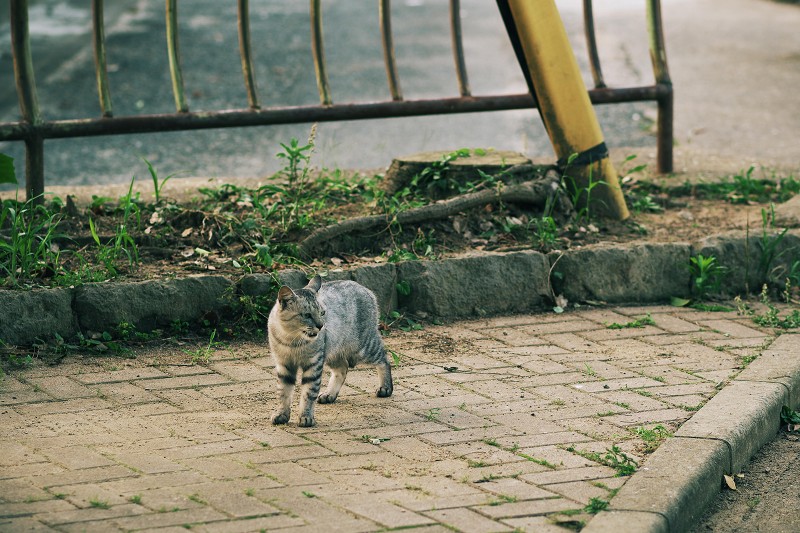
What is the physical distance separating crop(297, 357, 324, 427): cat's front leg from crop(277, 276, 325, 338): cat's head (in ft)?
0.55

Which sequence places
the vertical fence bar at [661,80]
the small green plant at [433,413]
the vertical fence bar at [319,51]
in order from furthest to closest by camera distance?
the vertical fence bar at [661,80] < the vertical fence bar at [319,51] < the small green plant at [433,413]

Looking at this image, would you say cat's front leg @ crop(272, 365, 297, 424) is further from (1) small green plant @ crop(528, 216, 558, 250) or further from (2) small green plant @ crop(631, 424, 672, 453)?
(1) small green plant @ crop(528, 216, 558, 250)

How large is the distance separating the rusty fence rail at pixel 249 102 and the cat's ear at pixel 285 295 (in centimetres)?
219

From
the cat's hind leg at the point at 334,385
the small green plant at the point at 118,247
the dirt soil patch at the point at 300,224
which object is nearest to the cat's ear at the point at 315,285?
the cat's hind leg at the point at 334,385

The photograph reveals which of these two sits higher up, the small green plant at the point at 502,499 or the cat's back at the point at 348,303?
the cat's back at the point at 348,303

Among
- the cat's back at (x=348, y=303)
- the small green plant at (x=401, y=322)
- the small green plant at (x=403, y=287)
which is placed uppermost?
the cat's back at (x=348, y=303)

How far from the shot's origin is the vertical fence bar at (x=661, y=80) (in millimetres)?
7211

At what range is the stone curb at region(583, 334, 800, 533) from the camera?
3658 mm

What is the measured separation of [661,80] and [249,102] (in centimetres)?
274

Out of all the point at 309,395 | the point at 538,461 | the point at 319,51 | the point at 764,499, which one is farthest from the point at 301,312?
the point at 319,51

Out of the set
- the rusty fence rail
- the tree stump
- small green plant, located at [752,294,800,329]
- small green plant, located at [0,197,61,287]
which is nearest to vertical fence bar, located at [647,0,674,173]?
the rusty fence rail

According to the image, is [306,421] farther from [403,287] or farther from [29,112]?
[29,112]

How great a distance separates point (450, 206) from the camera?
20.6 ft

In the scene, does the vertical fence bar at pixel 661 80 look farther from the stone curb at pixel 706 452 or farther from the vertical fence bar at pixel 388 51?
the stone curb at pixel 706 452
